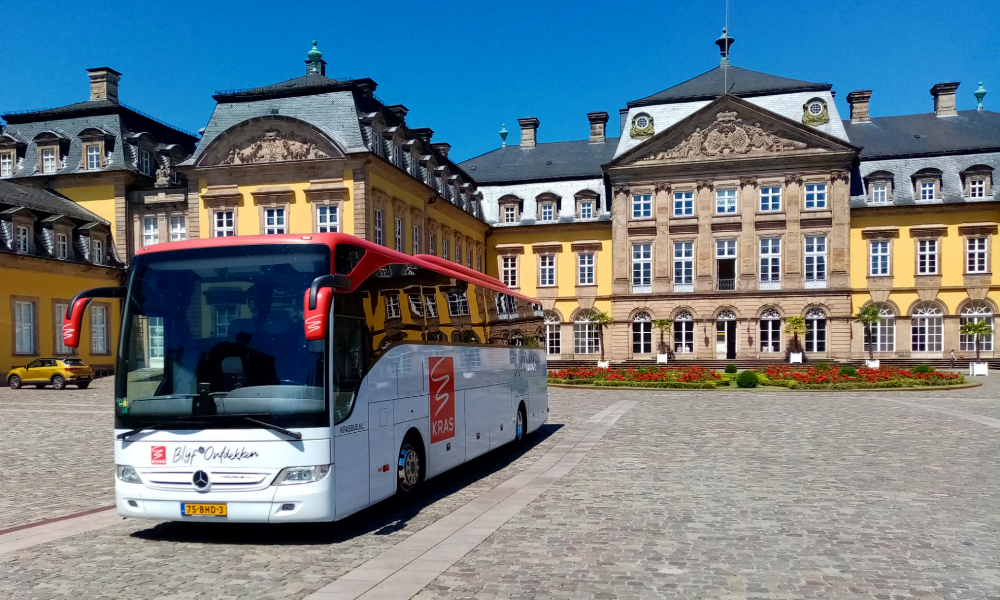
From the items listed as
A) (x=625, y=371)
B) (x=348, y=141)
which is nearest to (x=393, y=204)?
(x=348, y=141)

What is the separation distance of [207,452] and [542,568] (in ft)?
11.0

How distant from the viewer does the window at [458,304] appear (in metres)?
11.1

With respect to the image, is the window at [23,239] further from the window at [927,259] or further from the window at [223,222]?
the window at [927,259]

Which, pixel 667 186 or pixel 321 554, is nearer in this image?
pixel 321 554

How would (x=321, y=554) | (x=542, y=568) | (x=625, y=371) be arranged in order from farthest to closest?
(x=625, y=371), (x=321, y=554), (x=542, y=568)

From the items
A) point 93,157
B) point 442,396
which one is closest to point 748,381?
point 442,396

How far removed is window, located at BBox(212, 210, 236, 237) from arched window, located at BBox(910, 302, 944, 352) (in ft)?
128

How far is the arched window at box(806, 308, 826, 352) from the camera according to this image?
47.1 m

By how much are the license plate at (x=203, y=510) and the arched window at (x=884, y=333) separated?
46852mm

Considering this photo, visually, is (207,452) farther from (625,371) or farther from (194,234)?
(194,234)

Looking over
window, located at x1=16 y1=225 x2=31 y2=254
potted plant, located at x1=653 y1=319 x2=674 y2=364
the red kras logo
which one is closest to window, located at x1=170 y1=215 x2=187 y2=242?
window, located at x1=16 y1=225 x2=31 y2=254

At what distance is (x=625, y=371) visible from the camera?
33.8 metres

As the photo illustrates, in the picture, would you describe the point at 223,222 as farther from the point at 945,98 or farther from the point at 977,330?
the point at 945,98

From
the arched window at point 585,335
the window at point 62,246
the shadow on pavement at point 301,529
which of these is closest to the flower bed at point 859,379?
the arched window at point 585,335
